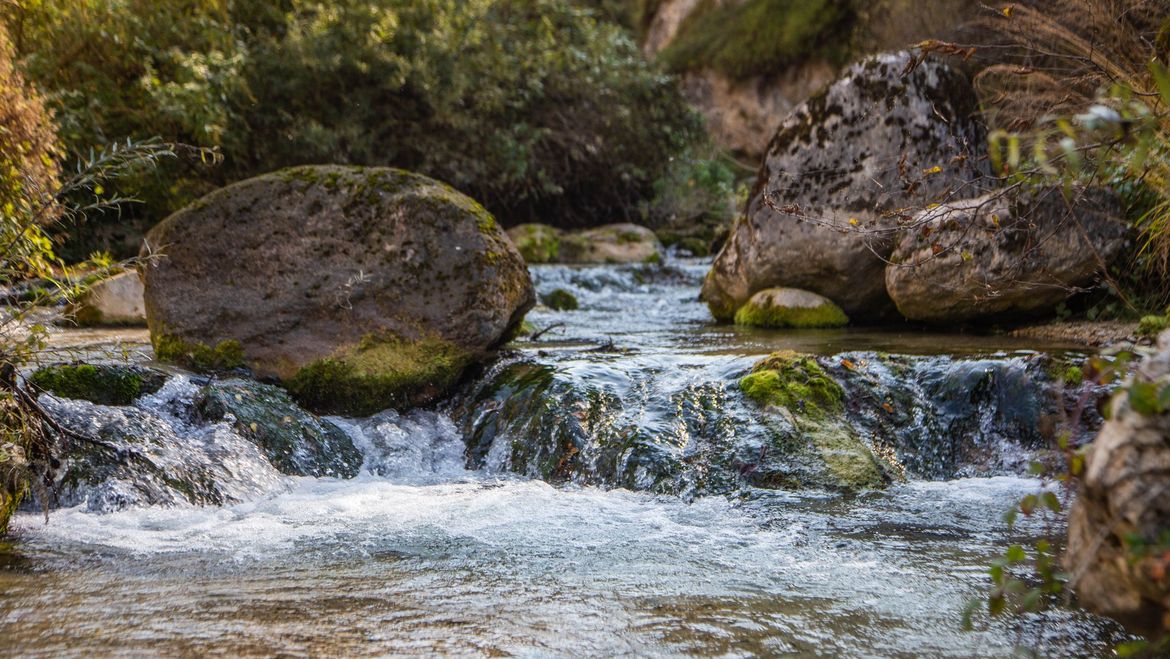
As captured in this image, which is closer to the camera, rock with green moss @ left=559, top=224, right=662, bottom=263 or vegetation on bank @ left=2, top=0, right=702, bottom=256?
vegetation on bank @ left=2, top=0, right=702, bottom=256

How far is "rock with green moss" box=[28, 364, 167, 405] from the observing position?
5.29 m

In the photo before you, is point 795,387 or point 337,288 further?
point 337,288

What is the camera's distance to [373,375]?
6133 mm

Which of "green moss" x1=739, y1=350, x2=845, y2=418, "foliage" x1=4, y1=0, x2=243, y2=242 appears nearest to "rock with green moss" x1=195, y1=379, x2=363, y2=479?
"green moss" x1=739, y1=350, x2=845, y2=418

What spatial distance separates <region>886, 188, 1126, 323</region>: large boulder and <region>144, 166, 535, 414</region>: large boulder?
3.09m

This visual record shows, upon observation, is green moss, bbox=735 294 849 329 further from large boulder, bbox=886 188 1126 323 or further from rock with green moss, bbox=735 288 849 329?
large boulder, bbox=886 188 1126 323

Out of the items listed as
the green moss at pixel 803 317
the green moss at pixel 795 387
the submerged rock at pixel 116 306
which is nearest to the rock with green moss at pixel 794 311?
the green moss at pixel 803 317

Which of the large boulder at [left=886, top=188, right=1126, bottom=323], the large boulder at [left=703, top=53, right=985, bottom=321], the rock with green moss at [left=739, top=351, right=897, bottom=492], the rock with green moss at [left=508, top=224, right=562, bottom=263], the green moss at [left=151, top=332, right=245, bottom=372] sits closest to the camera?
the rock with green moss at [left=739, top=351, right=897, bottom=492]

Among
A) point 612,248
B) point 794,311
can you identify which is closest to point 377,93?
point 612,248

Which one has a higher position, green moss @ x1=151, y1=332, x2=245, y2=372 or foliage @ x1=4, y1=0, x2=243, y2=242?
foliage @ x1=4, y1=0, x2=243, y2=242

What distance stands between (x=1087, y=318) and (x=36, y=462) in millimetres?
7082

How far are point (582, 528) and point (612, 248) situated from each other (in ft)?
36.0

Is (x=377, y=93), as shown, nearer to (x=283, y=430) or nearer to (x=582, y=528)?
(x=283, y=430)

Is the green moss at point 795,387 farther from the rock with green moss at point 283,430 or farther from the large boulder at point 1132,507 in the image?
the large boulder at point 1132,507
